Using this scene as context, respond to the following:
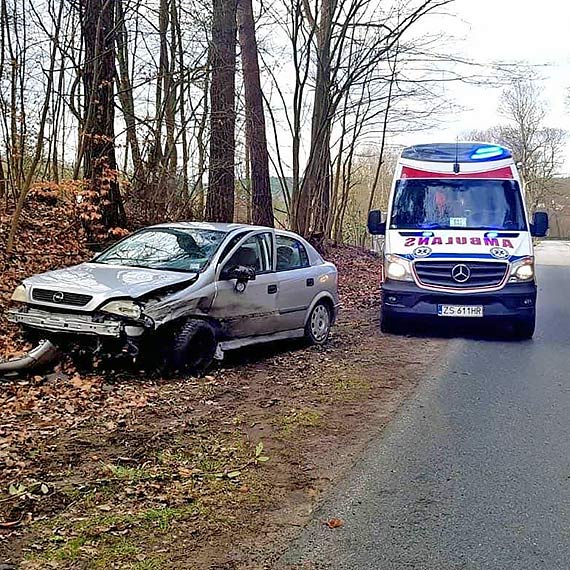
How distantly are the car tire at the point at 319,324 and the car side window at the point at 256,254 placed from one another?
1.17 metres

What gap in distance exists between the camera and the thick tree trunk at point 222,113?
1670cm

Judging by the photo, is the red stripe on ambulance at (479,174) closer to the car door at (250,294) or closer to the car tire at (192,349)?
the car door at (250,294)

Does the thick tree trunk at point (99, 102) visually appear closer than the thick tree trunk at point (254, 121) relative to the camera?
Yes

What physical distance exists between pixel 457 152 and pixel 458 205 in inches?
42.3

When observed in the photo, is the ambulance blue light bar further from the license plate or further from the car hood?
the car hood

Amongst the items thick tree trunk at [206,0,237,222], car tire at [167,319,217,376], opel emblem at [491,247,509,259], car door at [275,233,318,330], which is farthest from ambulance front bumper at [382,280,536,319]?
thick tree trunk at [206,0,237,222]

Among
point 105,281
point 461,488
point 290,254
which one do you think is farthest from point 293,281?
point 461,488

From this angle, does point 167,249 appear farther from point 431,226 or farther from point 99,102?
point 99,102

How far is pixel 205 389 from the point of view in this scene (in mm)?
7910

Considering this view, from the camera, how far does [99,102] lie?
1363cm

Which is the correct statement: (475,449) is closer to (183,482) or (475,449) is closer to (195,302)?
(183,482)

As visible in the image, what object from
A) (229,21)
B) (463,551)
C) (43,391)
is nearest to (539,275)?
(229,21)

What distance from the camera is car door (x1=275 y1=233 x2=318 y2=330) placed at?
10047 mm

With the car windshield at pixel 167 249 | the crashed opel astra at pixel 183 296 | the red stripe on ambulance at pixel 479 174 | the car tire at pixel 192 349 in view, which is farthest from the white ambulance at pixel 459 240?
the car tire at pixel 192 349
